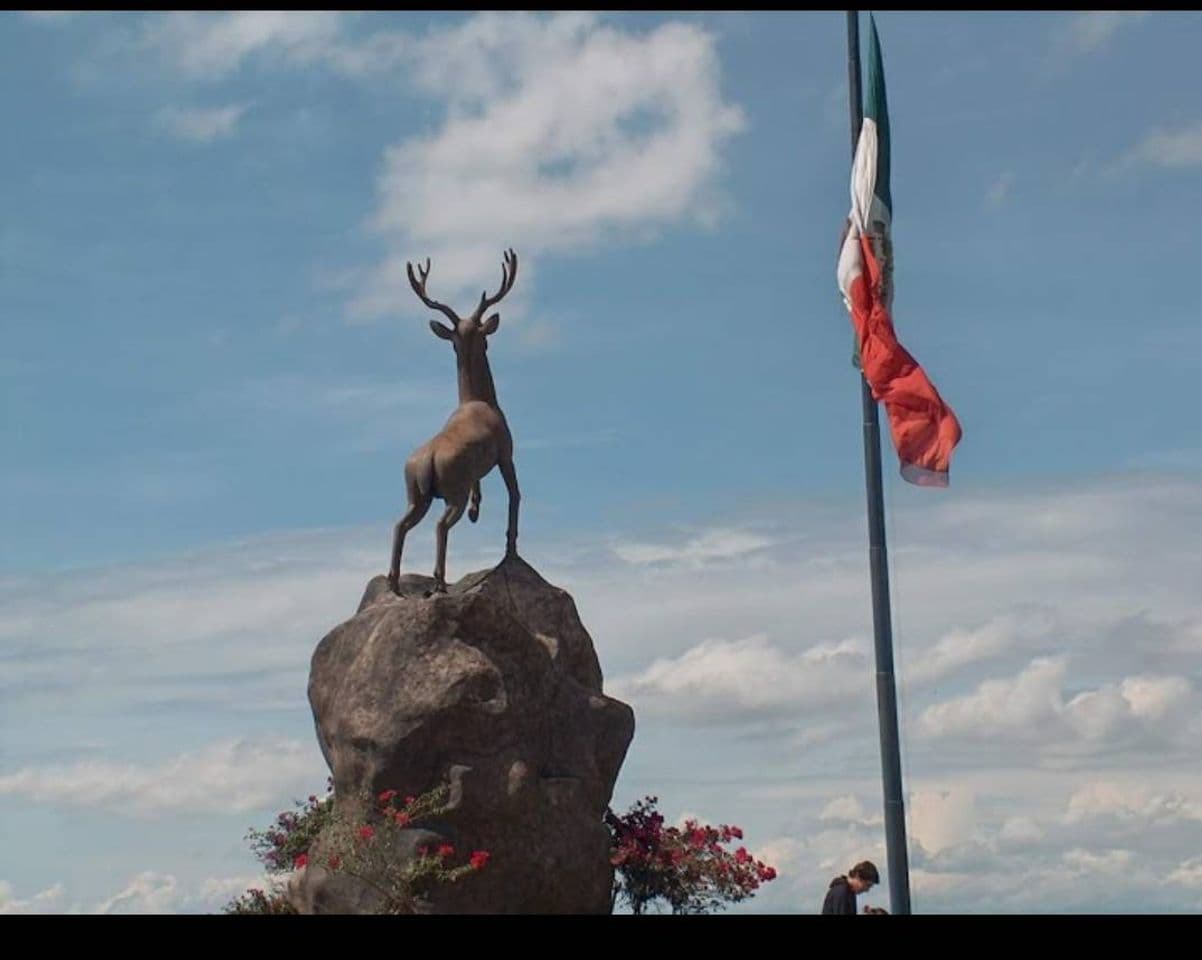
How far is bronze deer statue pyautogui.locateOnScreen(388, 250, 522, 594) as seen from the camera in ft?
68.0

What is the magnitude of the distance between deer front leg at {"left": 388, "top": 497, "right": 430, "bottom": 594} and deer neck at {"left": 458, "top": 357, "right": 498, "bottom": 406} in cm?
150

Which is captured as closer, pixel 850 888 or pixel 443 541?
pixel 850 888

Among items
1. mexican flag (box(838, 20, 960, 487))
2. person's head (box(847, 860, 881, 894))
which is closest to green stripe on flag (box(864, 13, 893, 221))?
mexican flag (box(838, 20, 960, 487))

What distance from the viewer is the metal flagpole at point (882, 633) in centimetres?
1753

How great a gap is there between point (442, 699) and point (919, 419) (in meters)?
5.87

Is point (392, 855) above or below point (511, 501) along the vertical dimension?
below

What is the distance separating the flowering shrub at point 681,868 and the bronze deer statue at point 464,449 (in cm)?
400

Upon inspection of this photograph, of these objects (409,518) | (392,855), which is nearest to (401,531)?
(409,518)

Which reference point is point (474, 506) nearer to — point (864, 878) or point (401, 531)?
point (401, 531)

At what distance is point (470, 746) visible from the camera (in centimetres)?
1928

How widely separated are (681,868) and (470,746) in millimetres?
4196
